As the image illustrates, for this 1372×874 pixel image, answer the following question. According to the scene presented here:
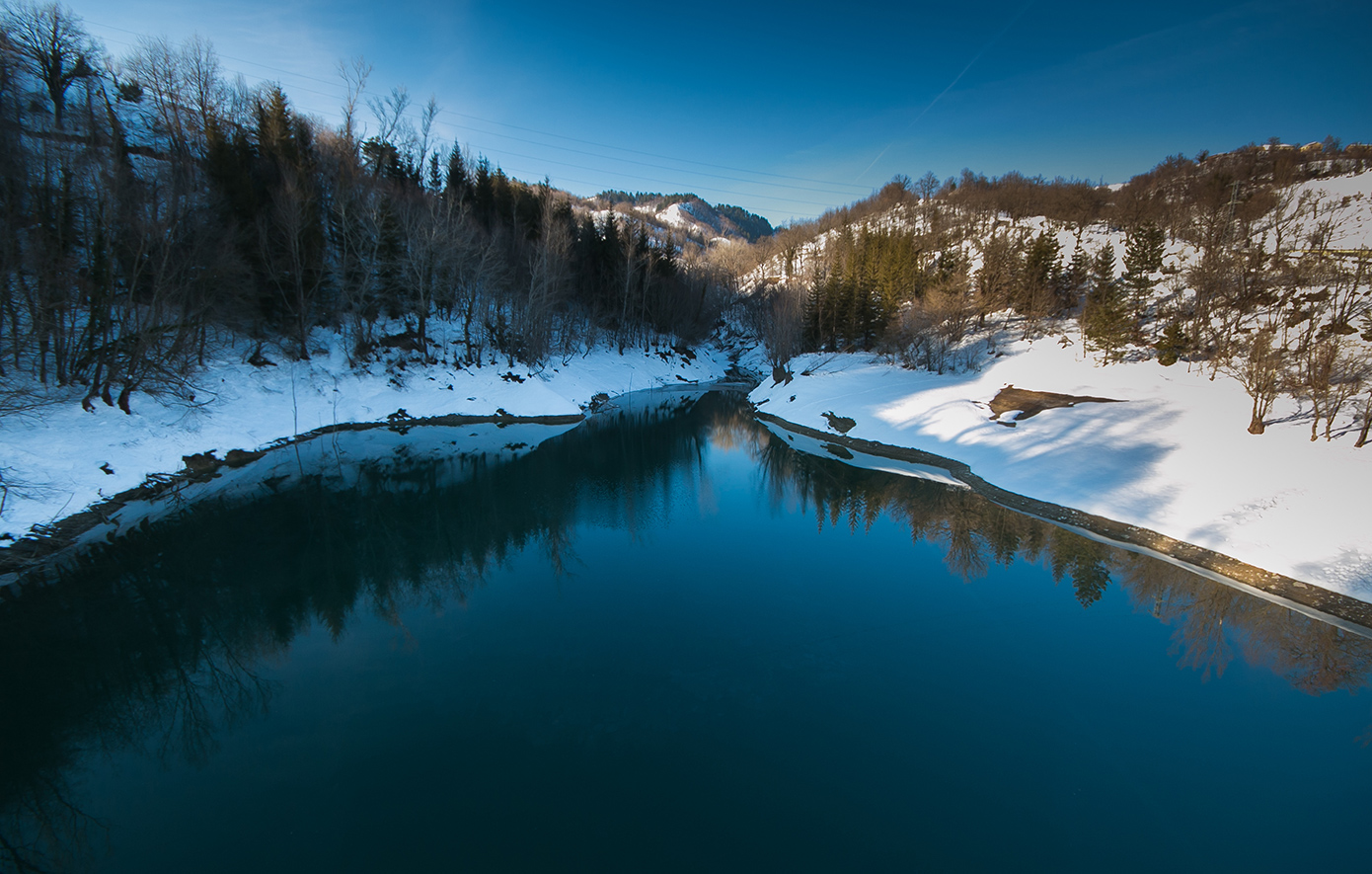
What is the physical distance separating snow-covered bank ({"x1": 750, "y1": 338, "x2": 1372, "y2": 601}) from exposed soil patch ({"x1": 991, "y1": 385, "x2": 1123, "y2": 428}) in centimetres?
42

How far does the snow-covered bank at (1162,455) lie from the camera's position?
1154cm

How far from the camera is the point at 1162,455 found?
620 inches

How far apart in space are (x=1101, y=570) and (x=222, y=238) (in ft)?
107

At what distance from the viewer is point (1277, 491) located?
12.7m

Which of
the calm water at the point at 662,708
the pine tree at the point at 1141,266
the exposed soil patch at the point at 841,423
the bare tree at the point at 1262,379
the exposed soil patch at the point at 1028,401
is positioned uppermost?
the pine tree at the point at 1141,266

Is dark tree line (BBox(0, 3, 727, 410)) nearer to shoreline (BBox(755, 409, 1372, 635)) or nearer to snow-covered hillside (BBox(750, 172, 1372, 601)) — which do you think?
snow-covered hillside (BBox(750, 172, 1372, 601))

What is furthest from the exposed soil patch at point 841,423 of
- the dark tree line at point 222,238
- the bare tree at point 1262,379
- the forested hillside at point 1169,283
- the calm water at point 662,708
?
the dark tree line at point 222,238

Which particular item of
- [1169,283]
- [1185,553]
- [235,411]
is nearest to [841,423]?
[1185,553]

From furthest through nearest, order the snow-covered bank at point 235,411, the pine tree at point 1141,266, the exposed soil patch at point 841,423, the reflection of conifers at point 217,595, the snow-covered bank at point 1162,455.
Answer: the pine tree at point 1141,266, the exposed soil patch at point 841,423, the snow-covered bank at point 235,411, the snow-covered bank at point 1162,455, the reflection of conifers at point 217,595

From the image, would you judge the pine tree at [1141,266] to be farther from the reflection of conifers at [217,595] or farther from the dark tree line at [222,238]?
the dark tree line at [222,238]

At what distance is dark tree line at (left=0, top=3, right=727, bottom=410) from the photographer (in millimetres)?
16656

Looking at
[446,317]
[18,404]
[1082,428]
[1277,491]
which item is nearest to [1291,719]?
[1277,491]

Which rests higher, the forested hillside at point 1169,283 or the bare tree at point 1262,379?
the forested hillside at point 1169,283

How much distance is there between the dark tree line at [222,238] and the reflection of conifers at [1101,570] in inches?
903
